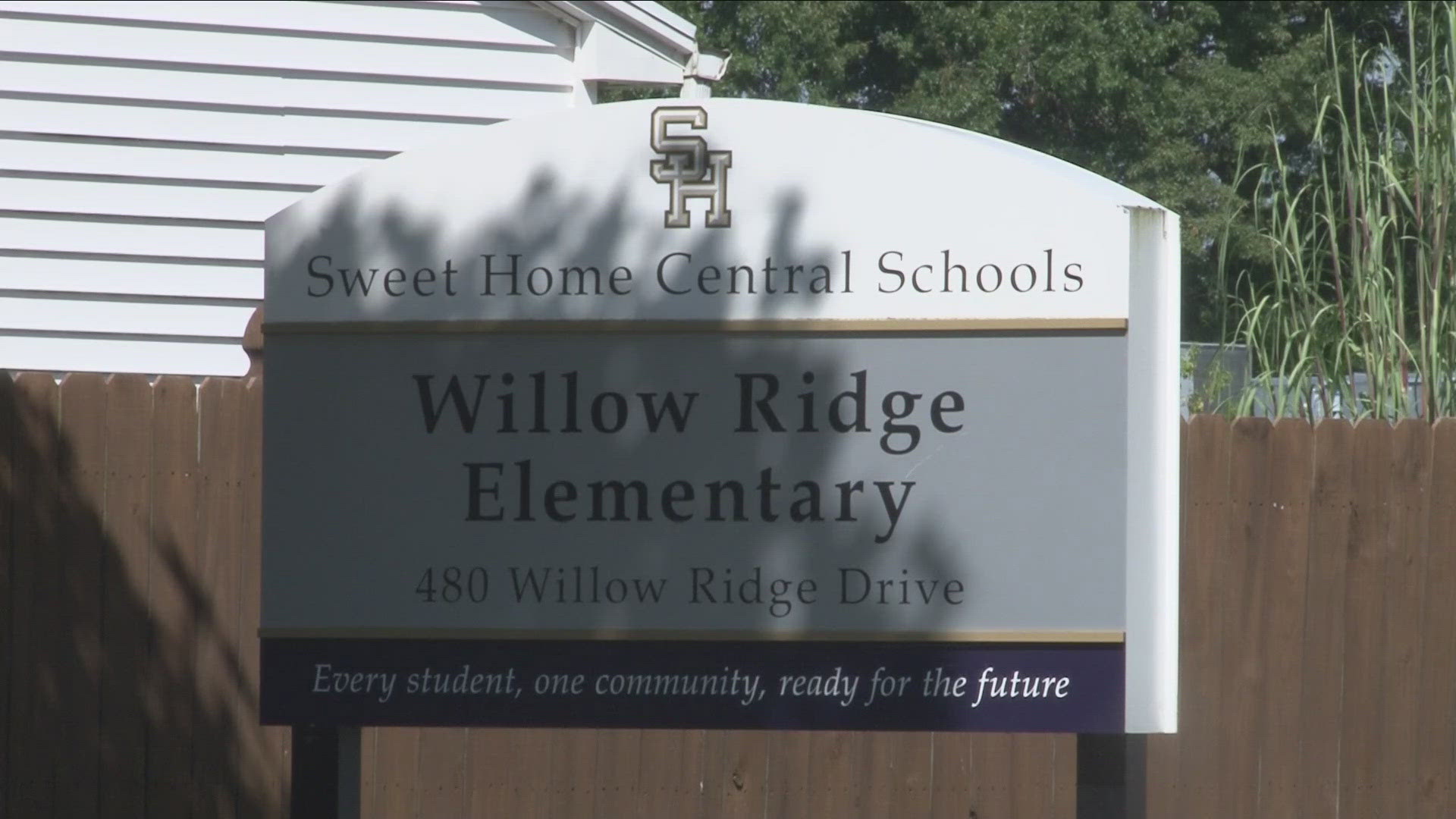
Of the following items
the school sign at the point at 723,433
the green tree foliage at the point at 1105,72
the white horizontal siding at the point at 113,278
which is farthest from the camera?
the green tree foliage at the point at 1105,72

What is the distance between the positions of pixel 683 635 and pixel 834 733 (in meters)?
1.87

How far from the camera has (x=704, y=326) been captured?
135 inches

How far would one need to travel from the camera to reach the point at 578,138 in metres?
3.48

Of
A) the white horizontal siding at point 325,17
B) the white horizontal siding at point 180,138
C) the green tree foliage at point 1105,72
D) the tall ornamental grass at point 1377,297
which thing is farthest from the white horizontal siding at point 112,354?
the green tree foliage at point 1105,72

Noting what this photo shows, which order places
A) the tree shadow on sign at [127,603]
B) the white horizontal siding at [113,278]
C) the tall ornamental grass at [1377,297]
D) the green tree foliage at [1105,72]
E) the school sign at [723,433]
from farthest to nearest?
1. the green tree foliage at [1105,72]
2. the white horizontal siding at [113,278]
3. the tall ornamental grass at [1377,297]
4. the tree shadow on sign at [127,603]
5. the school sign at [723,433]

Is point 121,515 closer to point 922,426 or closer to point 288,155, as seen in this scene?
point 288,155

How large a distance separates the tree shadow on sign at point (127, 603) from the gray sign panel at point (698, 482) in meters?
1.67

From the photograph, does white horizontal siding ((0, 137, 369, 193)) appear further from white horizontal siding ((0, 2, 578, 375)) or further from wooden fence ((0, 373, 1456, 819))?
wooden fence ((0, 373, 1456, 819))

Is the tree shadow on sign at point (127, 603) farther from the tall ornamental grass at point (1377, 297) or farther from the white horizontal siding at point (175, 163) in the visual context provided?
the tall ornamental grass at point (1377, 297)

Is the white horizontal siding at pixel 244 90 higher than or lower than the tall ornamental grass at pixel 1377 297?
higher

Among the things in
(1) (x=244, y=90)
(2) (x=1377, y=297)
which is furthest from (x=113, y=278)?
(2) (x=1377, y=297)

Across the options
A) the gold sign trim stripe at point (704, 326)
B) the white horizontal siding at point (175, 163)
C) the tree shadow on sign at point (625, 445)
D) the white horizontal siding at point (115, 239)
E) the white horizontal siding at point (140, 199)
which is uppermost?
the white horizontal siding at point (175, 163)

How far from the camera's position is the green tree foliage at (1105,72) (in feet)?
66.1

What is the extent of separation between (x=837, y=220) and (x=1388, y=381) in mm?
3480
